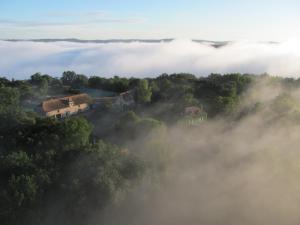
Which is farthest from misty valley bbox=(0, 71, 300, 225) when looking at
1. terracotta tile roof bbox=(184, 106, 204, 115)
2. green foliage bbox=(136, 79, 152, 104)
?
green foliage bbox=(136, 79, 152, 104)

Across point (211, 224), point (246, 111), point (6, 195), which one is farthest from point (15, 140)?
point (246, 111)

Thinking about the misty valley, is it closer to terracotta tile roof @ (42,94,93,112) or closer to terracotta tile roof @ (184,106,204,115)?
terracotta tile roof @ (184,106,204,115)

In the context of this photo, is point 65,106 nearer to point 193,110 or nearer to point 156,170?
point 193,110

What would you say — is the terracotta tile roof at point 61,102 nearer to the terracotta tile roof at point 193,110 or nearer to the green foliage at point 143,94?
the green foliage at point 143,94

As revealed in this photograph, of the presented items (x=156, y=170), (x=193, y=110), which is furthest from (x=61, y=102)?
(x=156, y=170)

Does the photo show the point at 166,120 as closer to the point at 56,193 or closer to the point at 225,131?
the point at 225,131

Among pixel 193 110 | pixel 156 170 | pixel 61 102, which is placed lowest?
pixel 61 102

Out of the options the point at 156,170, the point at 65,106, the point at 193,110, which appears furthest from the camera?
the point at 65,106
